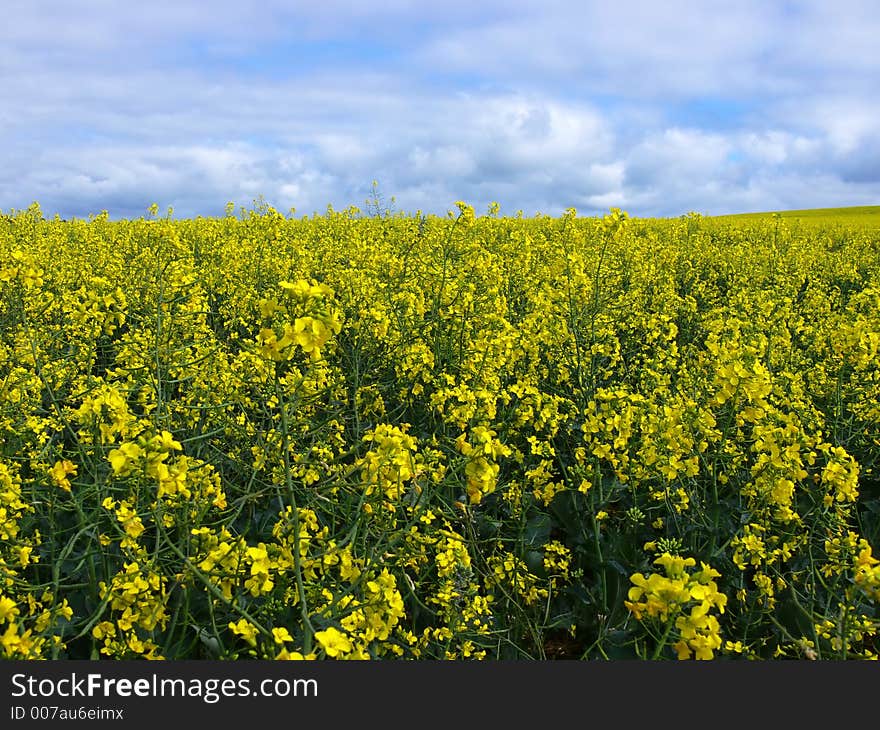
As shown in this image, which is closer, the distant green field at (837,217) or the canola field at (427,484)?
the canola field at (427,484)

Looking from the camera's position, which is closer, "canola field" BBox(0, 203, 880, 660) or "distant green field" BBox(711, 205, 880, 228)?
"canola field" BBox(0, 203, 880, 660)

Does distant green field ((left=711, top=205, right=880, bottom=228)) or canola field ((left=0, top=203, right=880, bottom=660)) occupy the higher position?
distant green field ((left=711, top=205, right=880, bottom=228))

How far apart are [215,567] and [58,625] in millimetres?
849

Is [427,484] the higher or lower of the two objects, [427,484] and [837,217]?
the lower

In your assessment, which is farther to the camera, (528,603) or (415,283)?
(415,283)

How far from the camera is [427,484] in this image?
103 inches

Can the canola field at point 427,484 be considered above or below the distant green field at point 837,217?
below

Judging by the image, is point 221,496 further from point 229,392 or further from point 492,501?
point 492,501

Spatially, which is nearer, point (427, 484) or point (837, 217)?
point (427, 484)

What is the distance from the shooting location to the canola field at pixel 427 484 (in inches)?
87.3

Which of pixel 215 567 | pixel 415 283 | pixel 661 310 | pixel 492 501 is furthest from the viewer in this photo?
pixel 661 310

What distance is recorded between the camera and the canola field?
2217 millimetres

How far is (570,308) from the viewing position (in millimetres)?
4445

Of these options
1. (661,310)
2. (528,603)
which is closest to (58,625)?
(528,603)
